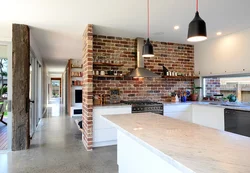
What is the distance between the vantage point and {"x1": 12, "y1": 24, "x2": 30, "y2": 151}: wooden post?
3441 millimetres

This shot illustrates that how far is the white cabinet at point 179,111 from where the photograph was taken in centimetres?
419

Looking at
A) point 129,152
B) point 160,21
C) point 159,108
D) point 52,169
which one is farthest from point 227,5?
point 52,169

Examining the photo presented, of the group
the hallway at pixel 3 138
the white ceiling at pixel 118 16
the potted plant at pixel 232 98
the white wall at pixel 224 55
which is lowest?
the hallway at pixel 3 138

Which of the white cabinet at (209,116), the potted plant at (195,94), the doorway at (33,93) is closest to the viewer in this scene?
the white cabinet at (209,116)

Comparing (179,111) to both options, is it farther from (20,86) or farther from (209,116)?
(20,86)

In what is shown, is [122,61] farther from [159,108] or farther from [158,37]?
[159,108]

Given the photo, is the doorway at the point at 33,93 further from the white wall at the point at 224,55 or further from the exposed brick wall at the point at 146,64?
the white wall at the point at 224,55

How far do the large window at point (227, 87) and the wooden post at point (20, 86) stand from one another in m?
4.51

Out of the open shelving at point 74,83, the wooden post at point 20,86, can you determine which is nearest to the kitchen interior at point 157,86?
the wooden post at point 20,86

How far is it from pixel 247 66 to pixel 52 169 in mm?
4182

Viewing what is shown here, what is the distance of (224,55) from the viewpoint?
Result: 420 cm

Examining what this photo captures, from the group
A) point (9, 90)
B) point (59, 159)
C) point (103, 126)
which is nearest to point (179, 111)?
point (103, 126)

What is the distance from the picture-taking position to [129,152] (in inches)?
79.8

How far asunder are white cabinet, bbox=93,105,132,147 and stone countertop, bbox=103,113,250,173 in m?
1.94
